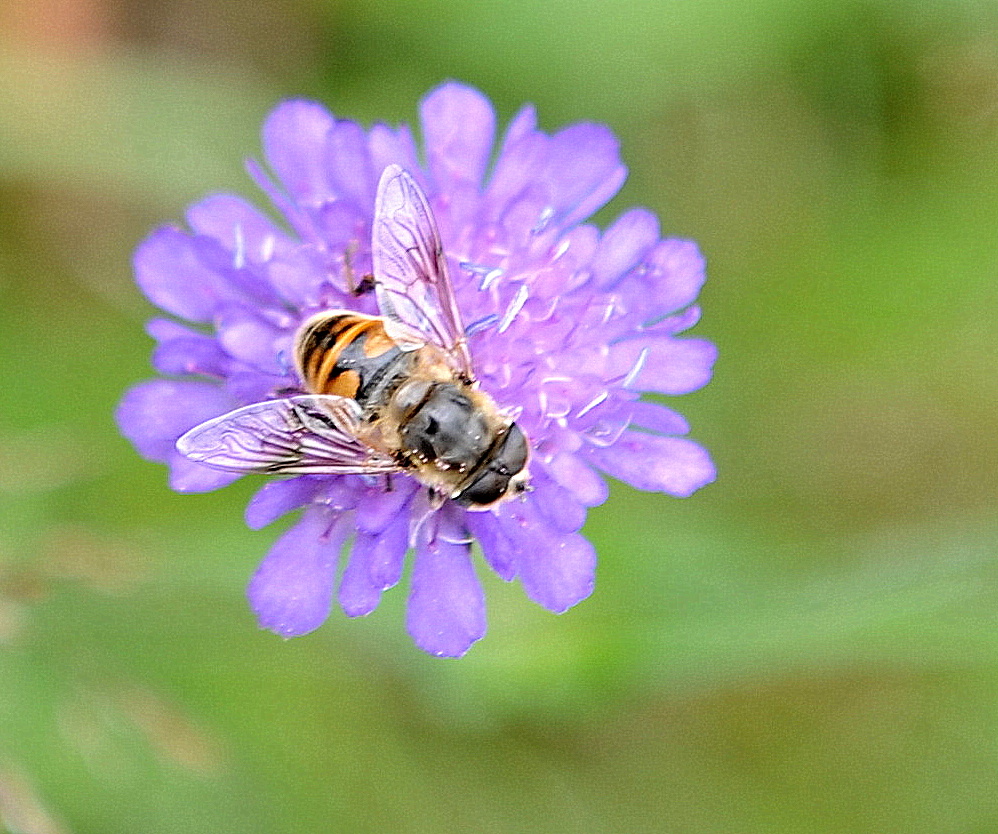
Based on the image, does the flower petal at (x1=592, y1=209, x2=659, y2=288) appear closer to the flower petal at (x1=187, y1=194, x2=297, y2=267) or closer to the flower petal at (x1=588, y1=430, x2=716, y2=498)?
the flower petal at (x1=588, y1=430, x2=716, y2=498)

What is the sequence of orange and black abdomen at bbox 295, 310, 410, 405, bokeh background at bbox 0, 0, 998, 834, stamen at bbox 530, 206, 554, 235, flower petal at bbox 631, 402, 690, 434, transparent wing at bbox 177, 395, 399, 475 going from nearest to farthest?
1. transparent wing at bbox 177, 395, 399, 475
2. orange and black abdomen at bbox 295, 310, 410, 405
3. flower petal at bbox 631, 402, 690, 434
4. stamen at bbox 530, 206, 554, 235
5. bokeh background at bbox 0, 0, 998, 834

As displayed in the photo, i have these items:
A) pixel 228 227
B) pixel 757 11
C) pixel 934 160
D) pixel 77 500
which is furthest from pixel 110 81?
pixel 934 160

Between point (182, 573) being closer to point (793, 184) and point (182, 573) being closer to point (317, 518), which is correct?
point (317, 518)

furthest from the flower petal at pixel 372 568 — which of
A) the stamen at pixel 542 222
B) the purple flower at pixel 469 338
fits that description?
the stamen at pixel 542 222

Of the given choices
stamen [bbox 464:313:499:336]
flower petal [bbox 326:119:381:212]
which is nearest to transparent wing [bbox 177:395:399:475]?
stamen [bbox 464:313:499:336]

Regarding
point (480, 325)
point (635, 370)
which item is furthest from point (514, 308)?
point (635, 370)

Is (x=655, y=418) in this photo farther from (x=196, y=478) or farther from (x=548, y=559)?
(x=196, y=478)

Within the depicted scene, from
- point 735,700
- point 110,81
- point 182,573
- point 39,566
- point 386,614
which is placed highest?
point 110,81

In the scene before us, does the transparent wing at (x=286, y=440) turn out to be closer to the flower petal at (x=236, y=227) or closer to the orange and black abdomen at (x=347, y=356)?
the orange and black abdomen at (x=347, y=356)
